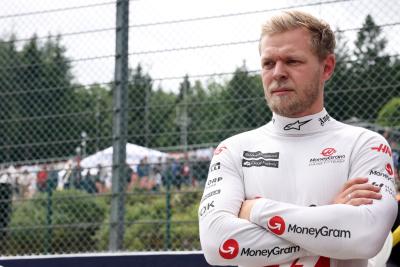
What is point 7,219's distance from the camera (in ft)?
18.9

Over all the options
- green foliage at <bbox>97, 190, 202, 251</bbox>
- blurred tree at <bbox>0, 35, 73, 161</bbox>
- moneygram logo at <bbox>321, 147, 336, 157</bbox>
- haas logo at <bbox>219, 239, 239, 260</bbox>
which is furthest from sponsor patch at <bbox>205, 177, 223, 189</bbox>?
blurred tree at <bbox>0, 35, 73, 161</bbox>

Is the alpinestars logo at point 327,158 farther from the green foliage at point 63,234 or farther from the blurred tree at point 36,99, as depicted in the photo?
the blurred tree at point 36,99

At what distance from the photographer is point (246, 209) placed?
8.03 feet

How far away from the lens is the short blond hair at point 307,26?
2.52 metres

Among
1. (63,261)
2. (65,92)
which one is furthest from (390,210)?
(65,92)

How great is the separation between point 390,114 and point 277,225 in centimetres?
251

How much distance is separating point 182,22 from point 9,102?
5.43 feet

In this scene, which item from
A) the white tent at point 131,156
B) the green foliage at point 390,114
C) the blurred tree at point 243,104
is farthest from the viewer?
the white tent at point 131,156

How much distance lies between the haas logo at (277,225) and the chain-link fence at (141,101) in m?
2.41

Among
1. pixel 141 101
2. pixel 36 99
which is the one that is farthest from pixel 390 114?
pixel 36 99

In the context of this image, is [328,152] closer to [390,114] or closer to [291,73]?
[291,73]

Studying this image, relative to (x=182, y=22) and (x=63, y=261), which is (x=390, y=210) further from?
(x=182, y=22)

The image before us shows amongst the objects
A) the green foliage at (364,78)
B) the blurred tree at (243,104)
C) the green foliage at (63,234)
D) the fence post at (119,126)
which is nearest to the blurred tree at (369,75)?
the green foliage at (364,78)

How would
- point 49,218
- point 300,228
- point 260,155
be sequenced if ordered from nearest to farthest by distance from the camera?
1. point 300,228
2. point 260,155
3. point 49,218
